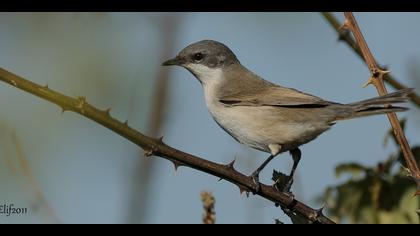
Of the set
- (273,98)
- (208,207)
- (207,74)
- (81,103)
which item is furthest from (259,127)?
(81,103)

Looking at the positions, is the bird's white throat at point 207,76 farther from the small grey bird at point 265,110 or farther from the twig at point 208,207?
the twig at point 208,207

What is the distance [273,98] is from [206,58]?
949 mm

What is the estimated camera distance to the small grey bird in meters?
4.93

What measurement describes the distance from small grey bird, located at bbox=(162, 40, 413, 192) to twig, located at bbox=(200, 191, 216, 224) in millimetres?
1143

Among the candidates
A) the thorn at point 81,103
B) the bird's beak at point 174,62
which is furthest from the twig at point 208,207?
the bird's beak at point 174,62

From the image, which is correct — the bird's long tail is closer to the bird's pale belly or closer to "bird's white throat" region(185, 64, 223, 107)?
the bird's pale belly

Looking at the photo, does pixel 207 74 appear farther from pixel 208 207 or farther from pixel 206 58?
pixel 208 207

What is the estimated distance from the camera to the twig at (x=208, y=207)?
3375mm

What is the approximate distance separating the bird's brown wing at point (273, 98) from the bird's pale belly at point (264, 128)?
93 millimetres

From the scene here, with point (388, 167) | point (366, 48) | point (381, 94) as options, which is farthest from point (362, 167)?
point (366, 48)

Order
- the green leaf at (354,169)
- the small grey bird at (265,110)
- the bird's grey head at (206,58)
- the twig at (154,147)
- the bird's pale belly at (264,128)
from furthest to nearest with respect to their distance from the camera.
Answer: the bird's grey head at (206,58)
the bird's pale belly at (264,128)
the small grey bird at (265,110)
the green leaf at (354,169)
the twig at (154,147)

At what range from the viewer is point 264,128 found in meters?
5.12
